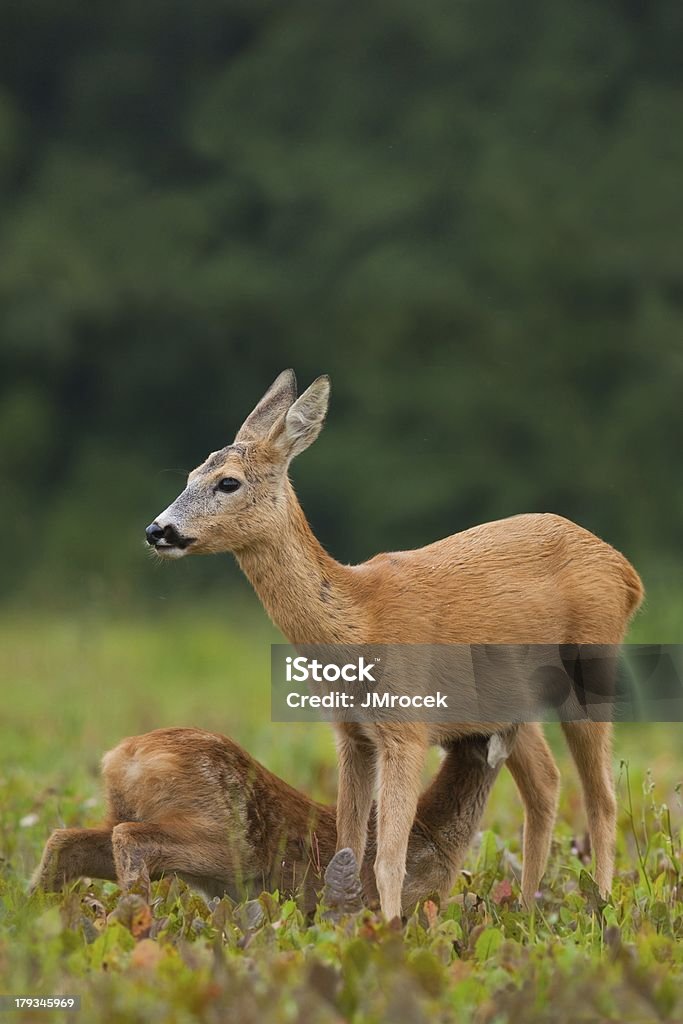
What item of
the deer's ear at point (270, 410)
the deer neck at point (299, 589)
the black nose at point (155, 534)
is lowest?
the deer neck at point (299, 589)

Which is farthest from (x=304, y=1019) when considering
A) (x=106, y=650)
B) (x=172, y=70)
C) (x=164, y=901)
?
(x=172, y=70)

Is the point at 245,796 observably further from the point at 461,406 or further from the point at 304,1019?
the point at 461,406

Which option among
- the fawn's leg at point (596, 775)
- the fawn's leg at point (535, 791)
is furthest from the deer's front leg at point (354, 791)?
the fawn's leg at point (596, 775)

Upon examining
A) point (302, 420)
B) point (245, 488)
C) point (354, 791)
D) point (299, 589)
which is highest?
point (302, 420)

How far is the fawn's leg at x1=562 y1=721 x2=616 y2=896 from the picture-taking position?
17.3ft

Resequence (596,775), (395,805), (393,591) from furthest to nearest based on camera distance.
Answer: (596,775), (393,591), (395,805)

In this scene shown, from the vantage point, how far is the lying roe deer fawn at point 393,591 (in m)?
4.77

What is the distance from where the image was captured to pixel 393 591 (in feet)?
16.3

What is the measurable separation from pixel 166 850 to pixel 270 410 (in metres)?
1.33

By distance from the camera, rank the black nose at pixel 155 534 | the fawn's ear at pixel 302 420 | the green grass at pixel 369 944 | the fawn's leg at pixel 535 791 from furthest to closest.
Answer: the fawn's leg at pixel 535 791, the fawn's ear at pixel 302 420, the black nose at pixel 155 534, the green grass at pixel 369 944

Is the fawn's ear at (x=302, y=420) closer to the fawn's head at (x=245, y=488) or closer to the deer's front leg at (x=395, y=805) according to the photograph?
the fawn's head at (x=245, y=488)

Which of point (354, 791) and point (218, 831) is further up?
point (354, 791)

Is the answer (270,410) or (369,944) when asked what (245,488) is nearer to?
(270,410)

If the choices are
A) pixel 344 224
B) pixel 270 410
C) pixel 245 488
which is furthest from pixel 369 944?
pixel 344 224
